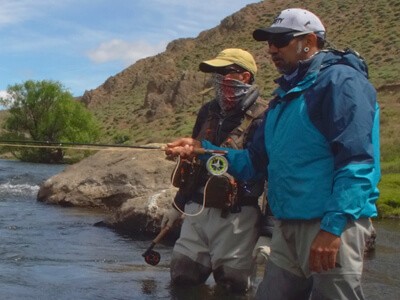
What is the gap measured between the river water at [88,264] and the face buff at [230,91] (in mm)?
1483

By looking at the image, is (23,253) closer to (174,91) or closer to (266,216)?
(266,216)

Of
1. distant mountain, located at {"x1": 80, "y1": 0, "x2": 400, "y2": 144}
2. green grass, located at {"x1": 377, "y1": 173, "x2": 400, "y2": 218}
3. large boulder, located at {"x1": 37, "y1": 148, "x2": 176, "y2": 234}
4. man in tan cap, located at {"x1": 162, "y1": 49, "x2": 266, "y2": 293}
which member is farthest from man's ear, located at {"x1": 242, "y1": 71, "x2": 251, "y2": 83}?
distant mountain, located at {"x1": 80, "y1": 0, "x2": 400, "y2": 144}

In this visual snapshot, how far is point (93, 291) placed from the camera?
578cm

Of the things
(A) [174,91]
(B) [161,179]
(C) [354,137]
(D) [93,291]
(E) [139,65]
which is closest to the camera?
(C) [354,137]

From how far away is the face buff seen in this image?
5.23m

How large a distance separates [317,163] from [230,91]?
211cm

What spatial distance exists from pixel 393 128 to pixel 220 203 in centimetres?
2891

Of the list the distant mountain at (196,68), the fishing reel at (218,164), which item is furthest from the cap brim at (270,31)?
the distant mountain at (196,68)

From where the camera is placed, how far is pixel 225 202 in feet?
16.4

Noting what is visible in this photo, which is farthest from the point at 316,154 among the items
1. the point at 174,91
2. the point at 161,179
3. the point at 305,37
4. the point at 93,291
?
the point at 174,91

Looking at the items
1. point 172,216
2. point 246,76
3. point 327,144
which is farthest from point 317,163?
point 172,216

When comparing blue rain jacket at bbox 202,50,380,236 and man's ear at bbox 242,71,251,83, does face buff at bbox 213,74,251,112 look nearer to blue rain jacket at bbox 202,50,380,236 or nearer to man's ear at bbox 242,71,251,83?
man's ear at bbox 242,71,251,83

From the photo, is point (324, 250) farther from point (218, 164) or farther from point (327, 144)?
point (218, 164)

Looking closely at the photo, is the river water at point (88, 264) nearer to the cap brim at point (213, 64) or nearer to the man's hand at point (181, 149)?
the man's hand at point (181, 149)
